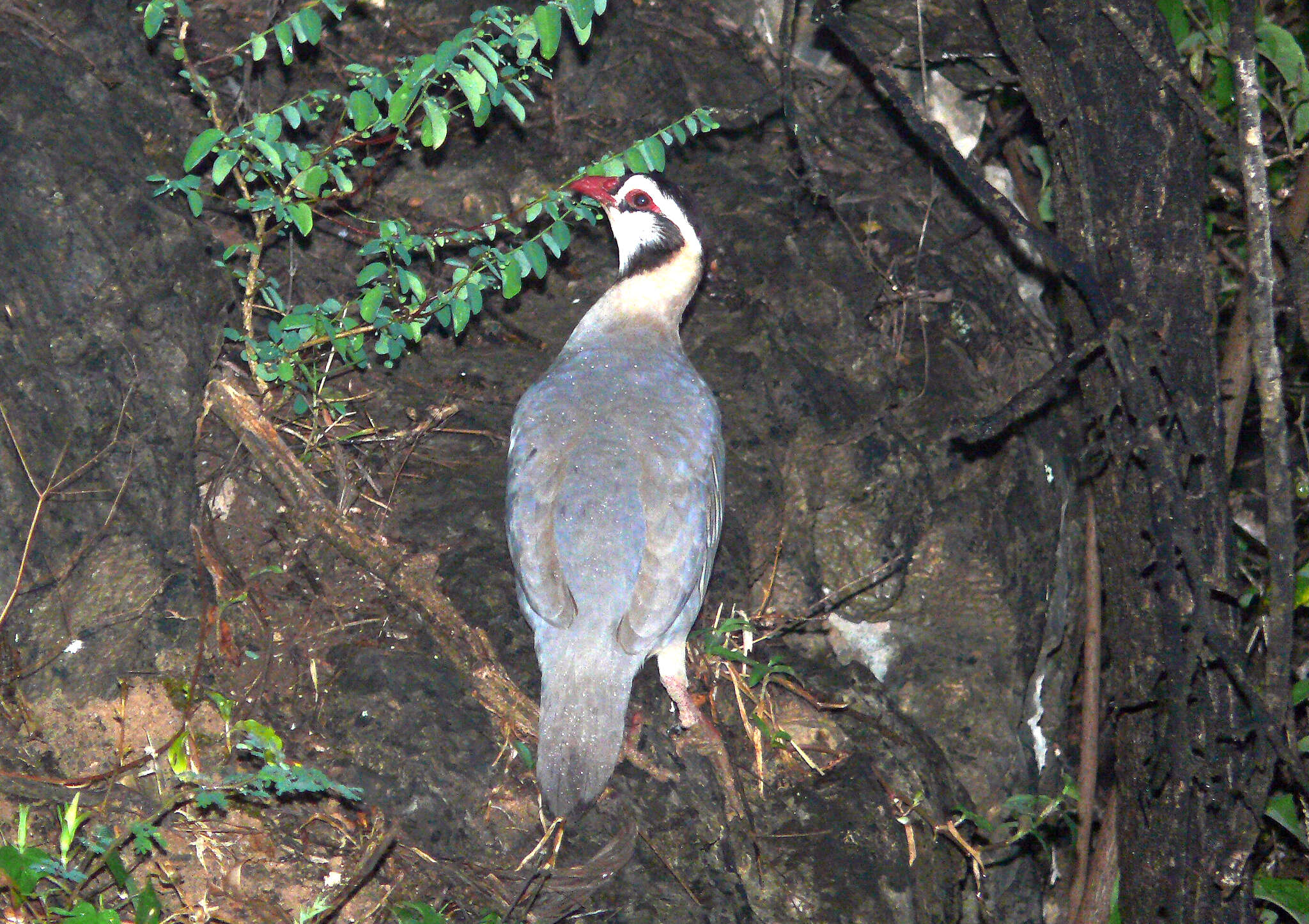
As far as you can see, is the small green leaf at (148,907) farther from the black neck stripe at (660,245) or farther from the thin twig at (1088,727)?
the thin twig at (1088,727)

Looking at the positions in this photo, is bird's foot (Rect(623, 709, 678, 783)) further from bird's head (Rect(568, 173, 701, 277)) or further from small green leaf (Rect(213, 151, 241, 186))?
small green leaf (Rect(213, 151, 241, 186))

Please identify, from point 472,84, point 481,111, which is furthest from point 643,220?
point 472,84

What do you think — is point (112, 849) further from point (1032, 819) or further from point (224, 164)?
point (1032, 819)

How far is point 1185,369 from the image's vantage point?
388 cm

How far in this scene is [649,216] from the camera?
205 inches

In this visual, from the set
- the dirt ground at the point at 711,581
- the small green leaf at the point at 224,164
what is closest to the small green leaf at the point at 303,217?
the small green leaf at the point at 224,164

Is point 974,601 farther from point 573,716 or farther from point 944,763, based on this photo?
point 573,716

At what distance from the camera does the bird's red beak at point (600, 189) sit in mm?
5051

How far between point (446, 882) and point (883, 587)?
90.2 inches

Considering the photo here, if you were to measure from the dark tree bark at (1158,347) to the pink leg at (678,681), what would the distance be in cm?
151

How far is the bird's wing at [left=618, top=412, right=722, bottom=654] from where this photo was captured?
12.9 ft

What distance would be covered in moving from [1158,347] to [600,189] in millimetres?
2406

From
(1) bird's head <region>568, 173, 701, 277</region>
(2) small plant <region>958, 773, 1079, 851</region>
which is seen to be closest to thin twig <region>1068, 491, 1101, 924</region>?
(2) small plant <region>958, 773, 1079, 851</region>

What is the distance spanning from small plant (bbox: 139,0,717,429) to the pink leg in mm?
1383
